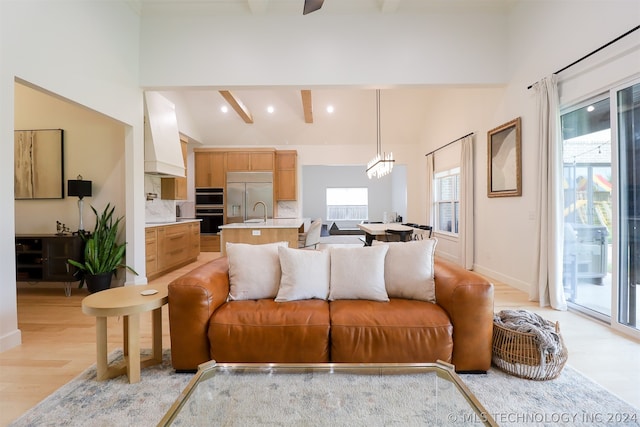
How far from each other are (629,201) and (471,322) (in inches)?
80.1


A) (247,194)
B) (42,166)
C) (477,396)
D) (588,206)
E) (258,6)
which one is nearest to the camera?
(477,396)

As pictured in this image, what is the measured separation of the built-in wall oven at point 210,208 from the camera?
7809 millimetres

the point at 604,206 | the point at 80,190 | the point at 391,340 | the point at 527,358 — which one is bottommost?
the point at 527,358

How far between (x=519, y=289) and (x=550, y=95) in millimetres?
2360

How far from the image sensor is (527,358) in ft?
6.52

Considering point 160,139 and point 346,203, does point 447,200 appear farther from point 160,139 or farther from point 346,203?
point 346,203

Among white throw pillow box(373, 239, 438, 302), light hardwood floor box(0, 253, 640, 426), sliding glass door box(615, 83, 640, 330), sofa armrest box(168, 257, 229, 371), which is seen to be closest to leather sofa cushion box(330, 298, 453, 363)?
white throw pillow box(373, 239, 438, 302)

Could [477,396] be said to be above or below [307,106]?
below

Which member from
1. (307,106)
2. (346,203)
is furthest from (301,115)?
(346,203)

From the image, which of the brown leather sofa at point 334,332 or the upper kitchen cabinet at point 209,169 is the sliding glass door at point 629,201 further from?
the upper kitchen cabinet at point 209,169

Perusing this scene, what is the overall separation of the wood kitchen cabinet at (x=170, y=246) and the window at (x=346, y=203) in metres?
7.02

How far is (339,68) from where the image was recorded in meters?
4.16

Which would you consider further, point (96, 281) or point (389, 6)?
point (389, 6)

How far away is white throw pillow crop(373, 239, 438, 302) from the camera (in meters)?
2.27
